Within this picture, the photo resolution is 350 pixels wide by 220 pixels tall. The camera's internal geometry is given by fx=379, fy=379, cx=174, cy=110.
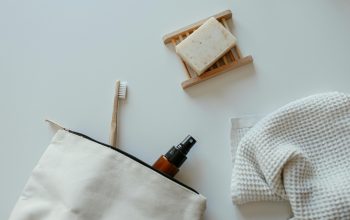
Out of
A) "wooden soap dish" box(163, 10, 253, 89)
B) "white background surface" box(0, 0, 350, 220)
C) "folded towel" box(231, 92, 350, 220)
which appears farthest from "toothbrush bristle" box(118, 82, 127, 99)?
"folded towel" box(231, 92, 350, 220)

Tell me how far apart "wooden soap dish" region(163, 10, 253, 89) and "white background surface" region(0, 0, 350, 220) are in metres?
0.01

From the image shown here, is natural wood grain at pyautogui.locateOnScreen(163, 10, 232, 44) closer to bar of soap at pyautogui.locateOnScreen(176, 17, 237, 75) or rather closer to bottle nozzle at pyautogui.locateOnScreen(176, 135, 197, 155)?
bar of soap at pyautogui.locateOnScreen(176, 17, 237, 75)

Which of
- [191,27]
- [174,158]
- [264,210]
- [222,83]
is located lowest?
[264,210]

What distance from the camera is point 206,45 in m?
0.70

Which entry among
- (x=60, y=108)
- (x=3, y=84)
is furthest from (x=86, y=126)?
(x=3, y=84)

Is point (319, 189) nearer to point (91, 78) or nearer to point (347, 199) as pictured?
point (347, 199)

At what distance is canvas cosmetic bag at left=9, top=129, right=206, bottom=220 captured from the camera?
629mm

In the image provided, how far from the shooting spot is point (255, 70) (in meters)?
0.72

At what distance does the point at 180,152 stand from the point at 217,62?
0.19m

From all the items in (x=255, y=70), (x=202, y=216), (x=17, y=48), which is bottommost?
(x=202, y=216)

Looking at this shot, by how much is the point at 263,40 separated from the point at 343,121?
0.68ft

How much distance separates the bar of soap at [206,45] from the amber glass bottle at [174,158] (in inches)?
5.5

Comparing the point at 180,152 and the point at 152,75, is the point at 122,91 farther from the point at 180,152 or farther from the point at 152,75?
the point at 180,152

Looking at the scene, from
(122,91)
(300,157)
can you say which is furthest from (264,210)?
(122,91)
